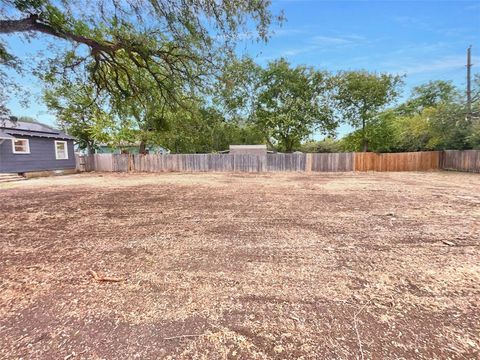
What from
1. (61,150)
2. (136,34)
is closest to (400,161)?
(136,34)

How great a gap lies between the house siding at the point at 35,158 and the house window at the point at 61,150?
0.79 feet

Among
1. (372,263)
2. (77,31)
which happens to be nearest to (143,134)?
(77,31)

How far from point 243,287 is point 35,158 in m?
16.0

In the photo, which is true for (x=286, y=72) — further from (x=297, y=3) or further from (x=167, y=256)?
(x=167, y=256)

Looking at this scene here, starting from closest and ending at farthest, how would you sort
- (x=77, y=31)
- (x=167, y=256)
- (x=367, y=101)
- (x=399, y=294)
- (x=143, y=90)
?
1. (x=399, y=294)
2. (x=167, y=256)
3. (x=77, y=31)
4. (x=143, y=90)
5. (x=367, y=101)

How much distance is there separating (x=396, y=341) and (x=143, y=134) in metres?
18.0

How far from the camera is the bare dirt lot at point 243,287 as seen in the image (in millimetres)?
1552

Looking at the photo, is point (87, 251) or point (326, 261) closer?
point (326, 261)

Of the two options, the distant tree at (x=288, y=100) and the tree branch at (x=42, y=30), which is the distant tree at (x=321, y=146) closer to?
the distant tree at (x=288, y=100)

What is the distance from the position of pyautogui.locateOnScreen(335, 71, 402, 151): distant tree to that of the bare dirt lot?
52.4 feet

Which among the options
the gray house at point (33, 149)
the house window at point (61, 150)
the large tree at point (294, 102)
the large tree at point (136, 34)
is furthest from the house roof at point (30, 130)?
the large tree at point (294, 102)

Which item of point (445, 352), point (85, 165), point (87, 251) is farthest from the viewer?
point (85, 165)

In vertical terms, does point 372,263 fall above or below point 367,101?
below

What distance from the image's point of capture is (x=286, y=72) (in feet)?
61.9
